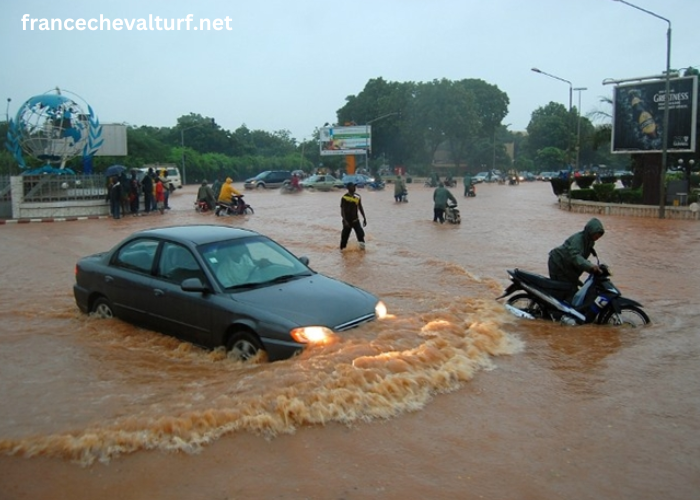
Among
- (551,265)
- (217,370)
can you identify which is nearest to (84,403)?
(217,370)

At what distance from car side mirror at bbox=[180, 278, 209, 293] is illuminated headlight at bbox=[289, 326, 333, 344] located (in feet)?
3.88

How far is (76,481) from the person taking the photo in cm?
423

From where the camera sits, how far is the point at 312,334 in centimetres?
612

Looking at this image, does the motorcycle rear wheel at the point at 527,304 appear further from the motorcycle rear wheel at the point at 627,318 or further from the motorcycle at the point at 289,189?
the motorcycle at the point at 289,189

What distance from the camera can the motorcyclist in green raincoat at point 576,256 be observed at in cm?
804

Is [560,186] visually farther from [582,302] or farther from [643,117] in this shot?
[582,302]

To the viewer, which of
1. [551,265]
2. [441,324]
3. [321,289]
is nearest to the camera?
[321,289]

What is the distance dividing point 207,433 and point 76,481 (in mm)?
940

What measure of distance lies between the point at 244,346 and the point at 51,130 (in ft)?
80.3

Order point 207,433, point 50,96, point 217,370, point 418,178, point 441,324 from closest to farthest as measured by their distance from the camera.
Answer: point 207,433, point 217,370, point 441,324, point 50,96, point 418,178

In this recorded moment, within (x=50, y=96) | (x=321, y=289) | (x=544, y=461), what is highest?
(x=50, y=96)

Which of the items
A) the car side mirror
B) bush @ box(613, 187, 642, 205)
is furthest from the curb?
bush @ box(613, 187, 642, 205)

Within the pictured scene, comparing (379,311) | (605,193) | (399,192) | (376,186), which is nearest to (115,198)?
(399,192)

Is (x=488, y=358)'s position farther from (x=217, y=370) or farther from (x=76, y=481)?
(x=76, y=481)
